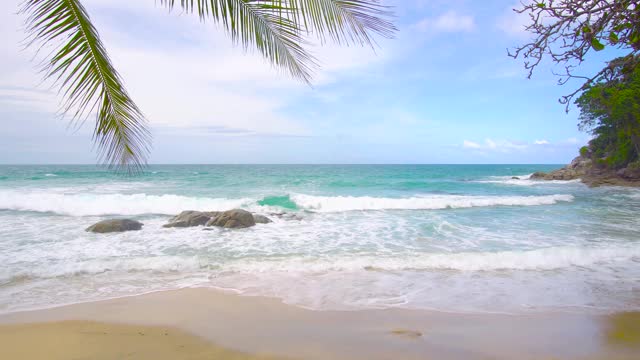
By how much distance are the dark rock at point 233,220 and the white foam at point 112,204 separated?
5.65 meters

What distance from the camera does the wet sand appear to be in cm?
369

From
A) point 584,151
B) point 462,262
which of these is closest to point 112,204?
point 462,262

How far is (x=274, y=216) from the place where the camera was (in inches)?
548

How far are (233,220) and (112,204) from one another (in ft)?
31.1

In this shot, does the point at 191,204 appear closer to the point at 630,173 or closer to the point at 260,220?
the point at 260,220

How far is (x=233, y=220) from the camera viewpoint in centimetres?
1155

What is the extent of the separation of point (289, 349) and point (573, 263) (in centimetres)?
629

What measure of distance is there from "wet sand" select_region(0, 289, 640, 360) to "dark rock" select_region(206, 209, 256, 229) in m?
6.35

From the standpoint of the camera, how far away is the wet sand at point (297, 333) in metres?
3.69

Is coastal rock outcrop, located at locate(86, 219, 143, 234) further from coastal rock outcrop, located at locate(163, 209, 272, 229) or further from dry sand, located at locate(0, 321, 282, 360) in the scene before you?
dry sand, located at locate(0, 321, 282, 360)

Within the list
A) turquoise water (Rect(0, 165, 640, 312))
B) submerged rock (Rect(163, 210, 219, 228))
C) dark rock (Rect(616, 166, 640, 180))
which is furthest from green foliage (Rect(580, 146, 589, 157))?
submerged rock (Rect(163, 210, 219, 228))

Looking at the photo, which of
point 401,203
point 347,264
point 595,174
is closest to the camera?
point 347,264

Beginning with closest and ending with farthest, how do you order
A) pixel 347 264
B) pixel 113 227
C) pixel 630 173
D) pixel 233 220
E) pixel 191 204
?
pixel 347 264 < pixel 113 227 < pixel 233 220 < pixel 191 204 < pixel 630 173

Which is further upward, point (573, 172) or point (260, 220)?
point (573, 172)
